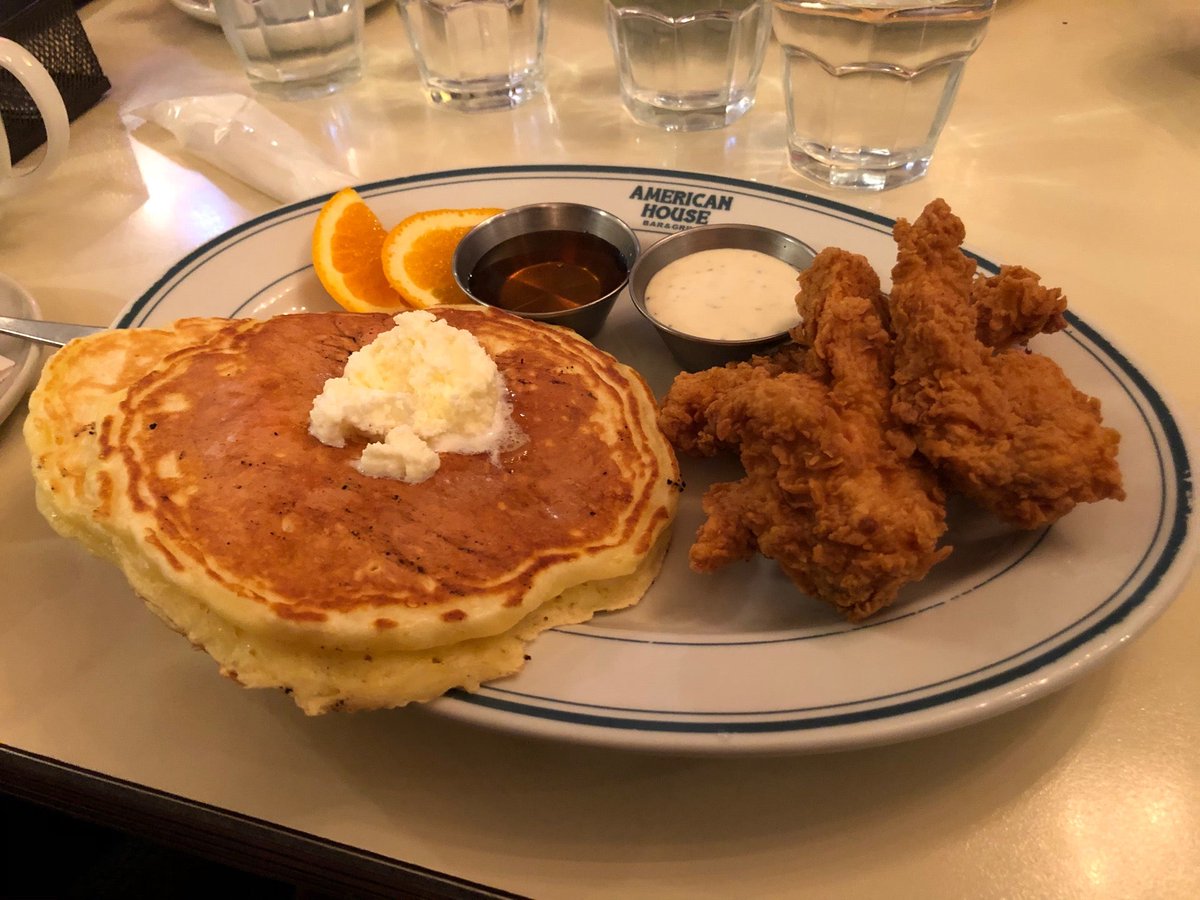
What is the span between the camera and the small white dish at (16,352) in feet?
6.50

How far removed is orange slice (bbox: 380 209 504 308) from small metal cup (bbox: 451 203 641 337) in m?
0.04

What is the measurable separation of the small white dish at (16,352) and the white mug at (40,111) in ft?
1.29

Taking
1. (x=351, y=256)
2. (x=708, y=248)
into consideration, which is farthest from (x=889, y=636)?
(x=351, y=256)

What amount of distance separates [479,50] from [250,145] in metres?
0.99

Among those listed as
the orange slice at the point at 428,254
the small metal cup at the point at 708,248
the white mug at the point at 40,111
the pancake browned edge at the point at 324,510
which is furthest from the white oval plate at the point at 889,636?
the white mug at the point at 40,111

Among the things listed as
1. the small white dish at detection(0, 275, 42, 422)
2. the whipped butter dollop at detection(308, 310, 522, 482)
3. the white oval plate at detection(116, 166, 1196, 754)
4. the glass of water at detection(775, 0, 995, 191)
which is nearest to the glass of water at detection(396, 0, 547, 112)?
the glass of water at detection(775, 0, 995, 191)

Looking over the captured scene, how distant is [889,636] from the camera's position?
1371mm

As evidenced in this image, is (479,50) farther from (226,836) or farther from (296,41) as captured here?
(226,836)

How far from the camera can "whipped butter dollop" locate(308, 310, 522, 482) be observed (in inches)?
62.2

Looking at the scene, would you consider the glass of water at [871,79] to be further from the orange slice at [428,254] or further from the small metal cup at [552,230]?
the orange slice at [428,254]

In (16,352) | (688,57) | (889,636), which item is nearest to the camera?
(889,636)

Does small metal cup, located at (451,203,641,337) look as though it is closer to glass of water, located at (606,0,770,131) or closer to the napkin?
the napkin

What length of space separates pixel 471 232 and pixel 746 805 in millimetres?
1642

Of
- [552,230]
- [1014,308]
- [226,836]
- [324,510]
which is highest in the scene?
[1014,308]
